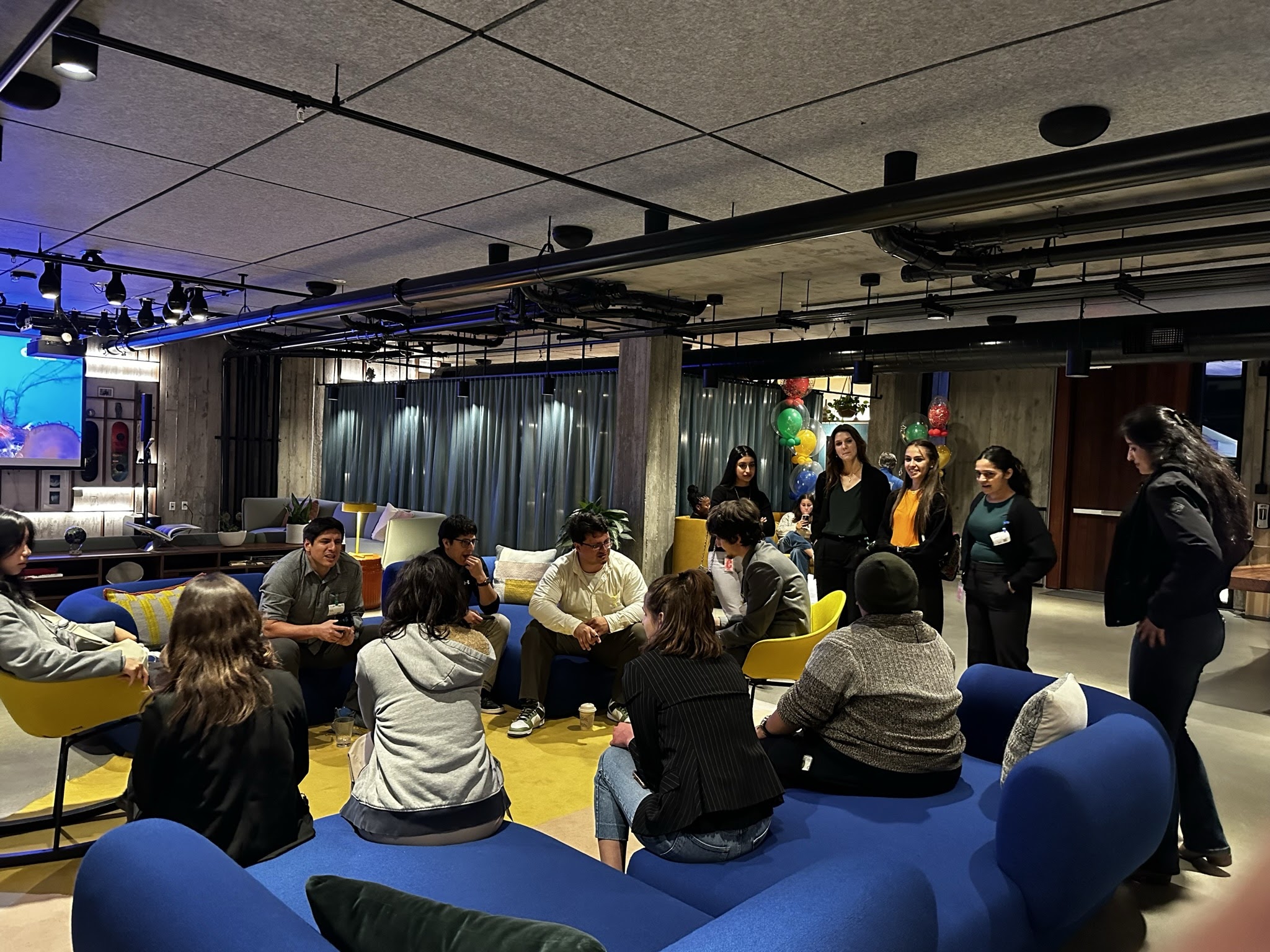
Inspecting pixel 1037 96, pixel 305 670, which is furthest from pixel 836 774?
pixel 305 670

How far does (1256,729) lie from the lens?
4.91 m

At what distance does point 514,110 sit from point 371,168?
3.73 feet

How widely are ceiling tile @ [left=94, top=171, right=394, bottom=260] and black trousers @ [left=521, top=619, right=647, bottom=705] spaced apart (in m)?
2.55

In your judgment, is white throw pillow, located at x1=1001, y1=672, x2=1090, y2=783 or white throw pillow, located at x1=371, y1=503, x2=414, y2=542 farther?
white throw pillow, located at x1=371, y1=503, x2=414, y2=542

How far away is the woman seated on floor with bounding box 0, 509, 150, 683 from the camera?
3045mm

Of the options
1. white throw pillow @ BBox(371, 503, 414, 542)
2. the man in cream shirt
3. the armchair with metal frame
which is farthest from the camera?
white throw pillow @ BBox(371, 503, 414, 542)

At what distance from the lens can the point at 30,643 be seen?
3066 millimetres

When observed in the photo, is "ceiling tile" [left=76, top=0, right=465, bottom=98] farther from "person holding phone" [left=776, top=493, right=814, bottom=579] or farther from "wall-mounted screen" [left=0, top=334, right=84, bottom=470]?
"wall-mounted screen" [left=0, top=334, right=84, bottom=470]

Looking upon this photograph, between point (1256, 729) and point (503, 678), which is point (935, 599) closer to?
point (1256, 729)

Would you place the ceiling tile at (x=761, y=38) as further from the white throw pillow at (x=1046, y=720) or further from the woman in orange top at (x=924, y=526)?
the woman in orange top at (x=924, y=526)

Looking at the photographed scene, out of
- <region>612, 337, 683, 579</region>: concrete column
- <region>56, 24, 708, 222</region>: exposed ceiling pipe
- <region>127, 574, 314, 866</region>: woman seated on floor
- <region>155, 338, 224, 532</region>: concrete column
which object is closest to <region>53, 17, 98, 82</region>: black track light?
<region>56, 24, 708, 222</region>: exposed ceiling pipe

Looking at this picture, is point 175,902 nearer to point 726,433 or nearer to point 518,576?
point 518,576

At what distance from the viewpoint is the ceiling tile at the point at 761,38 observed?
2406mm

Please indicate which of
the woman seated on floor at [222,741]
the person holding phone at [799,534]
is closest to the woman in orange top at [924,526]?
the person holding phone at [799,534]
